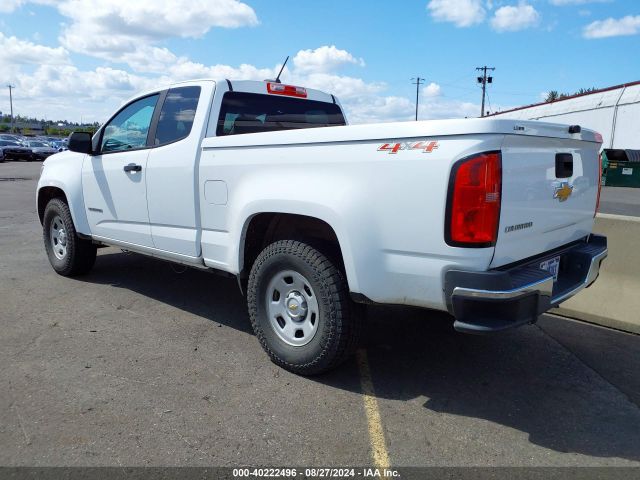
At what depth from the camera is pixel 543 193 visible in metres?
3.14

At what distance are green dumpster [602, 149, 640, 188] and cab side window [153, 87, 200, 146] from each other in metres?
25.5

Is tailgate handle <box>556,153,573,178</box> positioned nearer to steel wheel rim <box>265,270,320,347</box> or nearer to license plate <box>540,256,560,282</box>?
license plate <box>540,256,560,282</box>

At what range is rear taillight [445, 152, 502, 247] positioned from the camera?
106 inches

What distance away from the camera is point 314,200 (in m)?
3.27

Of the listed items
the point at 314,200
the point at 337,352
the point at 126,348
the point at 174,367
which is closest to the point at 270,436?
the point at 337,352

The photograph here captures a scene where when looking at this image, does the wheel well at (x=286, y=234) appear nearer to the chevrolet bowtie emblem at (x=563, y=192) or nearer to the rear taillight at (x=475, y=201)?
the rear taillight at (x=475, y=201)

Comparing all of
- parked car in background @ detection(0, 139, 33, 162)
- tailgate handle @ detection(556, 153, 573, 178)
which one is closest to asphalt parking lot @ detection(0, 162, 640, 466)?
tailgate handle @ detection(556, 153, 573, 178)

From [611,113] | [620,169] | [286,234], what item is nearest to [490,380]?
[286,234]

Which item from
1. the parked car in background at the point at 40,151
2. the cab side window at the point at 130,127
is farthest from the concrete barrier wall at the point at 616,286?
the parked car in background at the point at 40,151

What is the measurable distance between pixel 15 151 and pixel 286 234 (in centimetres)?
3893

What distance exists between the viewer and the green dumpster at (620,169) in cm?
2533

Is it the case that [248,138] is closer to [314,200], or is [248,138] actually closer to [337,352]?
[314,200]

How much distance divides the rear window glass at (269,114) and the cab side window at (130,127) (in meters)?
0.87

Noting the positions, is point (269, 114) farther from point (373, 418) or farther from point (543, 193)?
point (373, 418)
